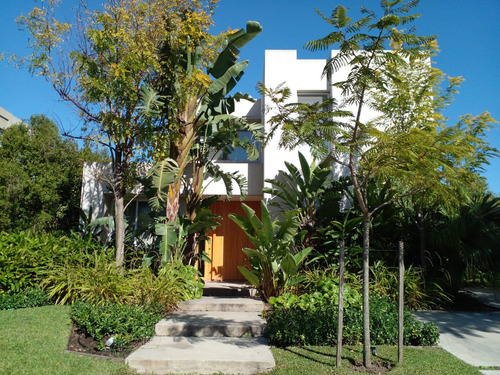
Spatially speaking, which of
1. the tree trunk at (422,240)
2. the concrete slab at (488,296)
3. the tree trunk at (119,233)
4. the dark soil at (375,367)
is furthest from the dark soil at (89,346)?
the concrete slab at (488,296)

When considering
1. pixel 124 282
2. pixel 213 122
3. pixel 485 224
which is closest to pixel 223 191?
pixel 213 122

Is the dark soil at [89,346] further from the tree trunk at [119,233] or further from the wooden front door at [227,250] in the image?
the wooden front door at [227,250]

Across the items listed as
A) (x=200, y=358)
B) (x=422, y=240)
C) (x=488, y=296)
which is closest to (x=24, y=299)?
(x=200, y=358)

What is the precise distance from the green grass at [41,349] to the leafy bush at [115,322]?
36 centimetres

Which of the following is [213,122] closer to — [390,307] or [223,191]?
[223,191]

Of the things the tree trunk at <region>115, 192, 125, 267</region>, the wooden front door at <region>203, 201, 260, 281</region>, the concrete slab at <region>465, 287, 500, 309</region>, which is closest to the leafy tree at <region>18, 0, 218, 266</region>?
the tree trunk at <region>115, 192, 125, 267</region>

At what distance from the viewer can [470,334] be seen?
7.05m

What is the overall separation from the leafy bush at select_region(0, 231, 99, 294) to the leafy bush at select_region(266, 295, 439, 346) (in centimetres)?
526

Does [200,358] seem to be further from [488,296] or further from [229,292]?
[488,296]

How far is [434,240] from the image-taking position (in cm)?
941

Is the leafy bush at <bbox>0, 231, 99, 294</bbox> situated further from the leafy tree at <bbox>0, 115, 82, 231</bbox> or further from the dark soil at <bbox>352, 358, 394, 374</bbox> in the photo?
the dark soil at <bbox>352, 358, 394, 374</bbox>

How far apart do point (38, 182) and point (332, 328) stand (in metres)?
11.1

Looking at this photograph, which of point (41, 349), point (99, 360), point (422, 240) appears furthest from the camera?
point (422, 240)

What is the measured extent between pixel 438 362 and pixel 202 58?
841 centimetres
